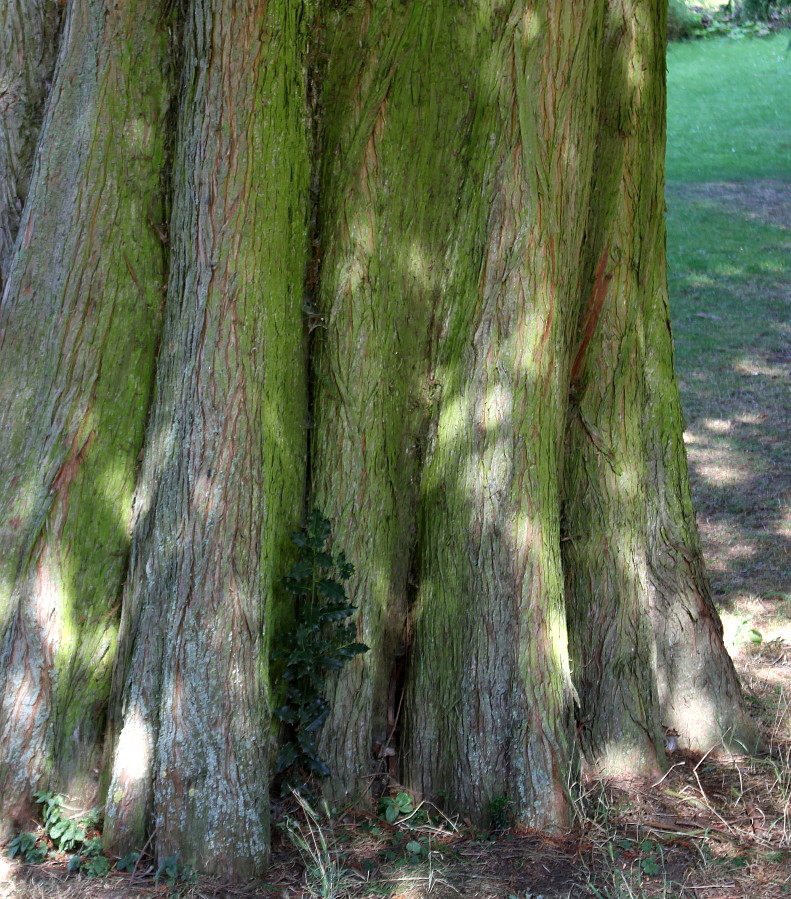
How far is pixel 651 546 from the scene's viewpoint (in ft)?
13.7


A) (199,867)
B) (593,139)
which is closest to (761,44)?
(593,139)

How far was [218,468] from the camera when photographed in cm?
346

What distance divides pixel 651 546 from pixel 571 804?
1.19 m

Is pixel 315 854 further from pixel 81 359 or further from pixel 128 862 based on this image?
pixel 81 359

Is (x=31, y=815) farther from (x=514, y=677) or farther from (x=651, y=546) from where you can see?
(x=651, y=546)

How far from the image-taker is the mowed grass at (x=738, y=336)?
5.80m

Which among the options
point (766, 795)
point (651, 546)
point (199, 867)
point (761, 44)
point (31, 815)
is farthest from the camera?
point (761, 44)

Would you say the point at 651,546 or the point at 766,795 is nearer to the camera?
the point at 766,795

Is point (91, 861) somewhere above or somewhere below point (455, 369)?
below

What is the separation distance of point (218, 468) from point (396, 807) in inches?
59.4

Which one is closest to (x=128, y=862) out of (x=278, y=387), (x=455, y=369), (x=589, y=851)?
(x=589, y=851)

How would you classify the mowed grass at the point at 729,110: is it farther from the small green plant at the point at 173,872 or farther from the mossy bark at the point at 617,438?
the small green plant at the point at 173,872

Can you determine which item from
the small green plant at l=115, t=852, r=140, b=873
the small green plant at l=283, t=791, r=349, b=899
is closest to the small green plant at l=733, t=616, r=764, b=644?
the small green plant at l=283, t=791, r=349, b=899

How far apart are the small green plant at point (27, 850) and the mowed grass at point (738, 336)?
3.37 metres
